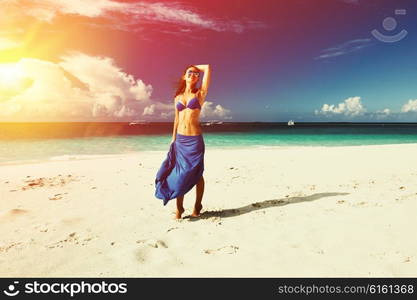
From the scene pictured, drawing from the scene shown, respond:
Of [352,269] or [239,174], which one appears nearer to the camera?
[352,269]

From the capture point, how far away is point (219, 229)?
5098 millimetres

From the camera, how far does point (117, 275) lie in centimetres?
360

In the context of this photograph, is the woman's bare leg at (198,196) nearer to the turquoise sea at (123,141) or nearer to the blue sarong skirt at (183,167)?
the blue sarong skirt at (183,167)

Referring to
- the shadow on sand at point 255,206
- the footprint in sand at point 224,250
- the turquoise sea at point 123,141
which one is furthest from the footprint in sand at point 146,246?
the turquoise sea at point 123,141

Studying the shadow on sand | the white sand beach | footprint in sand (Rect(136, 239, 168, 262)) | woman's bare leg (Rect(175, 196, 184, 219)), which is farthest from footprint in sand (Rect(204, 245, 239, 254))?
woman's bare leg (Rect(175, 196, 184, 219))

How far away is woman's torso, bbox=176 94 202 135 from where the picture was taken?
5.40 meters

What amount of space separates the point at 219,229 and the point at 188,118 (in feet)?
6.40

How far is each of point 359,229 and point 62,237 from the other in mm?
4626

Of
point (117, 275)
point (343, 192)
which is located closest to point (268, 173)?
point (343, 192)

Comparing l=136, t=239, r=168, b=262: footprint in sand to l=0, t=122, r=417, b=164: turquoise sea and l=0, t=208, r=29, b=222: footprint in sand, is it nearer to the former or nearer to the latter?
l=0, t=208, r=29, b=222: footprint in sand

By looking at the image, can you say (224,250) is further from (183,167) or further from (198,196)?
(183,167)

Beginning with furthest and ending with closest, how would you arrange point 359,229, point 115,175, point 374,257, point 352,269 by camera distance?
point 115,175 < point 359,229 < point 374,257 < point 352,269

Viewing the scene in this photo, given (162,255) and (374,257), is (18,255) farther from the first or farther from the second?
(374,257)

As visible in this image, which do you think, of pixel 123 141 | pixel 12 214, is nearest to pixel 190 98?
pixel 12 214
